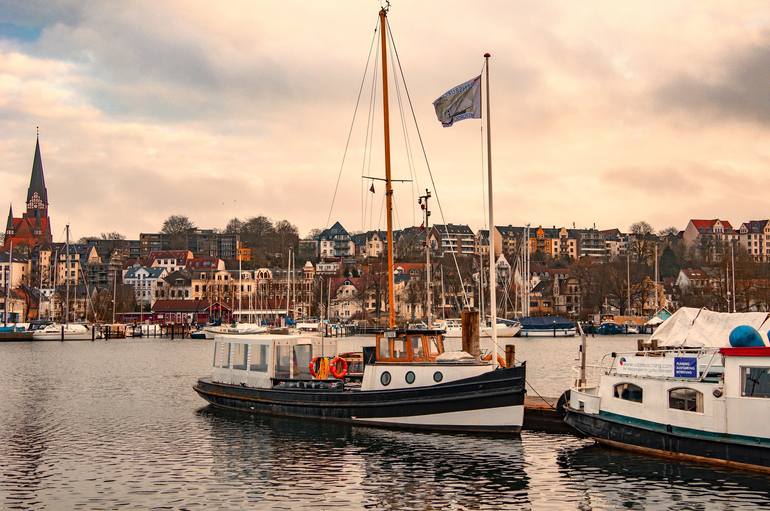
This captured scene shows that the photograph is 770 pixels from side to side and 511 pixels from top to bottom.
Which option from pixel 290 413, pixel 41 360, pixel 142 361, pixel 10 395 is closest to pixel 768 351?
pixel 290 413

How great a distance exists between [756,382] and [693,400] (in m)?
2.34

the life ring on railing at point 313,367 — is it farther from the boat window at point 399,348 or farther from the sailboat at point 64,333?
the sailboat at point 64,333

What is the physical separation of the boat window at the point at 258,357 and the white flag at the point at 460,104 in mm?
14106

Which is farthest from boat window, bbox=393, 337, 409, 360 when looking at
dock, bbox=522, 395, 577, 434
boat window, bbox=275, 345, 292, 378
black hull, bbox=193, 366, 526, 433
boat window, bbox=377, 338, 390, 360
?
boat window, bbox=275, 345, 292, 378

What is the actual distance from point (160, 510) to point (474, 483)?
385 inches

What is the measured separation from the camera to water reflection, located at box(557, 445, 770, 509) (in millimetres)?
25250

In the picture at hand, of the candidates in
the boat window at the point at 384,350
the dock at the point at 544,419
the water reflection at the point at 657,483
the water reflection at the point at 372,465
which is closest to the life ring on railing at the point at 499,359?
the dock at the point at 544,419

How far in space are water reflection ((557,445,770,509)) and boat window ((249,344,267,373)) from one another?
16.4 m

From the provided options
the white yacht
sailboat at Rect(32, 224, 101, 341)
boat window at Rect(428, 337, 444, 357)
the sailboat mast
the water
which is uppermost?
the sailboat mast

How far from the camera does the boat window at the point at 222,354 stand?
44.8 metres

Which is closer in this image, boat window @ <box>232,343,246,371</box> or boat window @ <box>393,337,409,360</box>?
boat window @ <box>393,337,409,360</box>

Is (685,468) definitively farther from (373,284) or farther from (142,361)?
(373,284)

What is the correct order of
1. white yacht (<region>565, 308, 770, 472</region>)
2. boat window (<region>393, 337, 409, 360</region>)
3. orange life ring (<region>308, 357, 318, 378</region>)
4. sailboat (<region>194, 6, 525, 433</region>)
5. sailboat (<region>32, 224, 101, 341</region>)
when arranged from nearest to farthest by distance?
white yacht (<region>565, 308, 770, 472</region>) → sailboat (<region>194, 6, 525, 433</region>) → boat window (<region>393, 337, 409, 360</region>) → orange life ring (<region>308, 357, 318, 378</region>) → sailboat (<region>32, 224, 101, 341</region>)

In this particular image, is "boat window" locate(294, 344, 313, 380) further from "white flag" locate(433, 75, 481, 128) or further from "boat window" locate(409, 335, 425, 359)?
"white flag" locate(433, 75, 481, 128)
